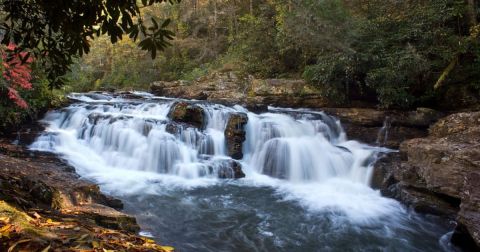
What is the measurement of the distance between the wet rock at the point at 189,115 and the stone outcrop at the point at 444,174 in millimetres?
5727

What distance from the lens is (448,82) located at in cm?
1311

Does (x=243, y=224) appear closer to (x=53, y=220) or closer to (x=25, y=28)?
(x=53, y=220)

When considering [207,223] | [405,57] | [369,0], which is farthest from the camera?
[369,0]

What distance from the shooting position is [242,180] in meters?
10.5

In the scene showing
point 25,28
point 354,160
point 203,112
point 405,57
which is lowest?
point 354,160

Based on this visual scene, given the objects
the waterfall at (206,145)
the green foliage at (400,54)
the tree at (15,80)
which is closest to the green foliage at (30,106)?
the tree at (15,80)

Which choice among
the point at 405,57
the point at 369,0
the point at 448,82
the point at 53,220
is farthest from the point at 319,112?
the point at 53,220

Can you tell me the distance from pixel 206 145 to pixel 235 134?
3.21 feet

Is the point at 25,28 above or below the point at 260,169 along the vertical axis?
above

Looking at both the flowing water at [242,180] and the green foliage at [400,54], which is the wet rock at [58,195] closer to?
the flowing water at [242,180]

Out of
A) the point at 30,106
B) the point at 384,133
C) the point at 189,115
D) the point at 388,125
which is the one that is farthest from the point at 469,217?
the point at 30,106

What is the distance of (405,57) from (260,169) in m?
5.87

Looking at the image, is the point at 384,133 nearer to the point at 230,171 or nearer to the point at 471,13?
the point at 471,13

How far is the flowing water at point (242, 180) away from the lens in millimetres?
6996
